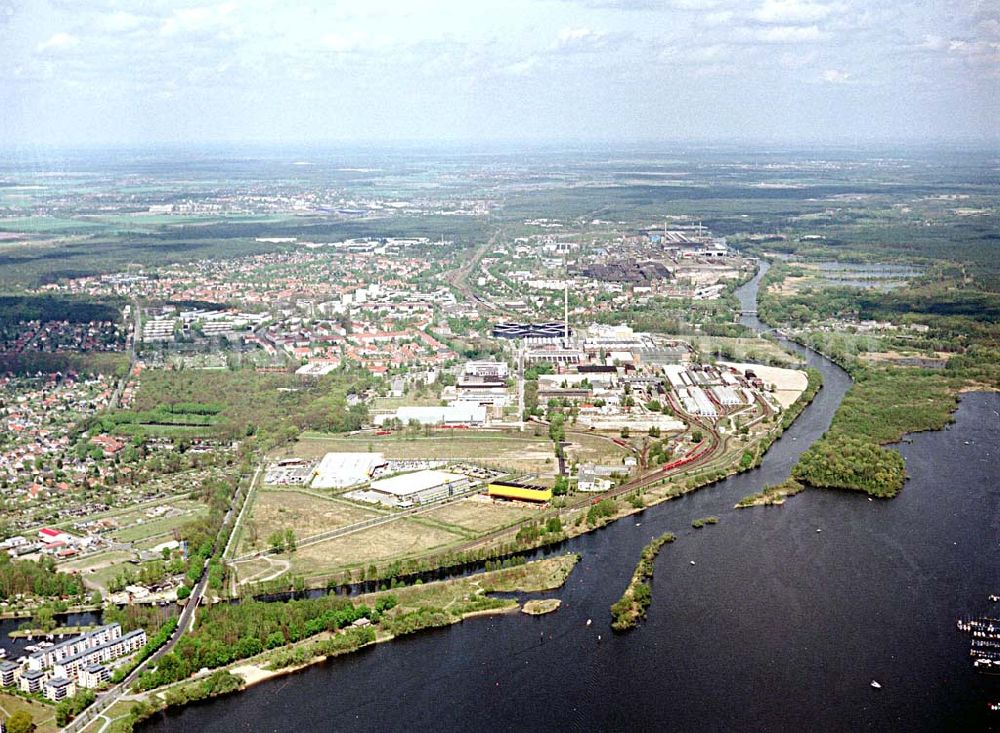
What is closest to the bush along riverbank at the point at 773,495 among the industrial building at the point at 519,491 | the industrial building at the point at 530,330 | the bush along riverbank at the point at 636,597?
the bush along riverbank at the point at 636,597

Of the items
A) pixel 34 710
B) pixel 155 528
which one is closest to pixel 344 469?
pixel 155 528

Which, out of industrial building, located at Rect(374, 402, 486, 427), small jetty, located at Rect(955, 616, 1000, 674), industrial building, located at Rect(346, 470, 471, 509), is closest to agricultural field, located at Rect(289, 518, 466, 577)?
industrial building, located at Rect(346, 470, 471, 509)

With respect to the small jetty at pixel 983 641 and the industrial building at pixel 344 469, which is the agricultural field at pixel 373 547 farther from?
the small jetty at pixel 983 641

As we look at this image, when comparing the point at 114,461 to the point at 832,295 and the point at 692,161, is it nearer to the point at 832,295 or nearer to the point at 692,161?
the point at 832,295

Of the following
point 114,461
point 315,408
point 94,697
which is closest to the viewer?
point 94,697

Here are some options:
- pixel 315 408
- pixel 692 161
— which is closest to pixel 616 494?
pixel 315 408

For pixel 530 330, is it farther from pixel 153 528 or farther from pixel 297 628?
pixel 297 628
